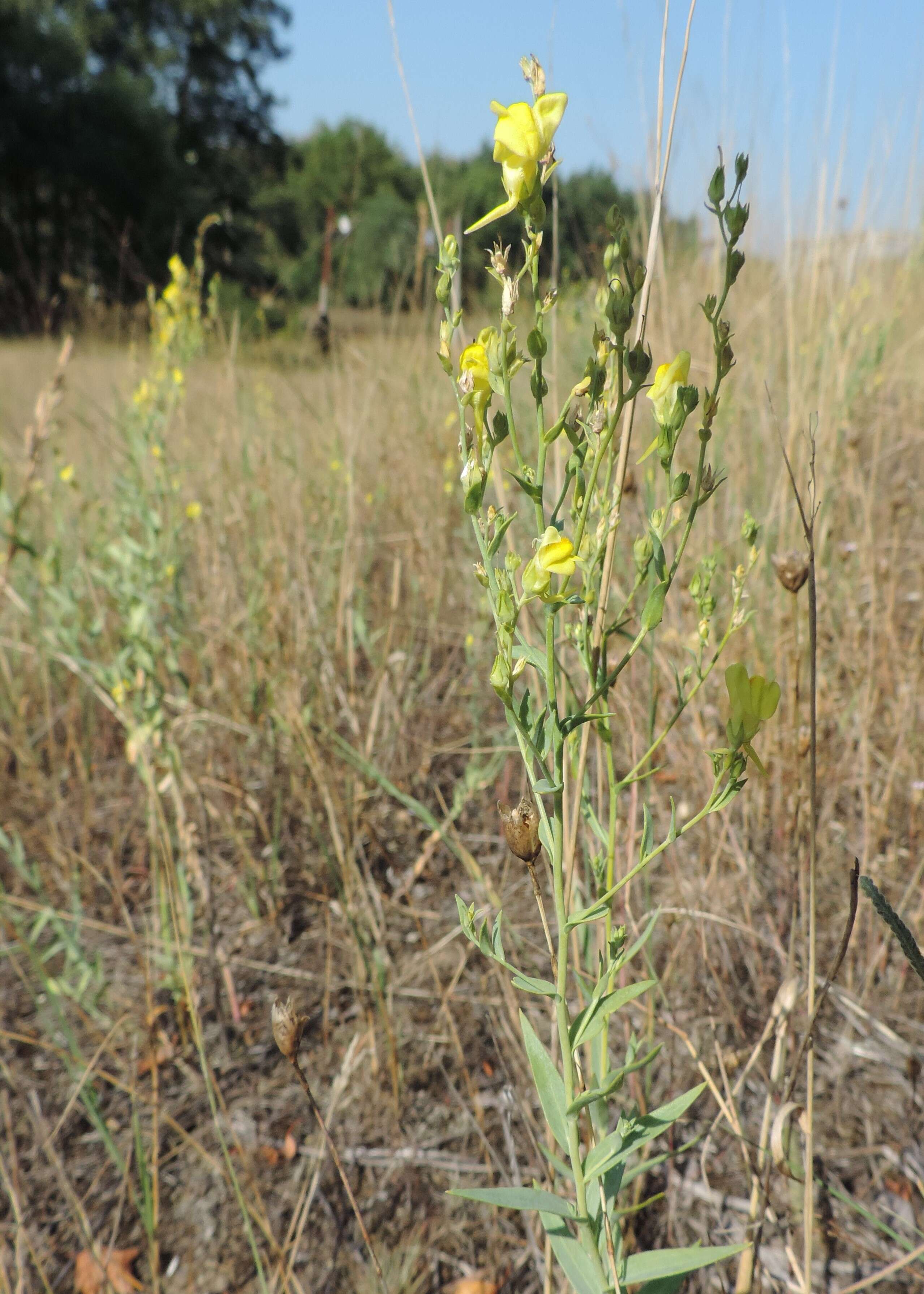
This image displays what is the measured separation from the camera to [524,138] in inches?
21.8

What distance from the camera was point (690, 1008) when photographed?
1246mm

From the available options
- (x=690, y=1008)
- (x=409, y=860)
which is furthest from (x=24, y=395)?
(x=690, y=1008)

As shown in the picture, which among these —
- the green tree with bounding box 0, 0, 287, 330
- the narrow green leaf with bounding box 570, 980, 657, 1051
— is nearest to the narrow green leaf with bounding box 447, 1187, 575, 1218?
the narrow green leaf with bounding box 570, 980, 657, 1051

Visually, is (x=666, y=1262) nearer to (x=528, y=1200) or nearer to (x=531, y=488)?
(x=528, y=1200)

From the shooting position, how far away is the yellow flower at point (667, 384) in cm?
62

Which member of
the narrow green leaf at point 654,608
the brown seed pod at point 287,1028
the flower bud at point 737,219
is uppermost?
the flower bud at point 737,219

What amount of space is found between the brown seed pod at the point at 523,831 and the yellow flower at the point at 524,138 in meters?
0.37

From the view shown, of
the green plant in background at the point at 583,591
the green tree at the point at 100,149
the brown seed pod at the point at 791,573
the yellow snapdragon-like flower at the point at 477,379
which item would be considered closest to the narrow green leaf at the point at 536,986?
the green plant in background at the point at 583,591

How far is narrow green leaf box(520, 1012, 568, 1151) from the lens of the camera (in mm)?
636

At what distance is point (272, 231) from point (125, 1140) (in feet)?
65.8

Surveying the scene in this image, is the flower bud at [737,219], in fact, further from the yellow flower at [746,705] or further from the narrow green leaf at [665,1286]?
the narrow green leaf at [665,1286]

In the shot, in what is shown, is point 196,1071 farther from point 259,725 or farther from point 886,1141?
point 886,1141

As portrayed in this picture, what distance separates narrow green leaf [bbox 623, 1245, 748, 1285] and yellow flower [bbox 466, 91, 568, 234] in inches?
26.9

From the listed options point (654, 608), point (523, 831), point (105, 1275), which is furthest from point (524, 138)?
point (105, 1275)
